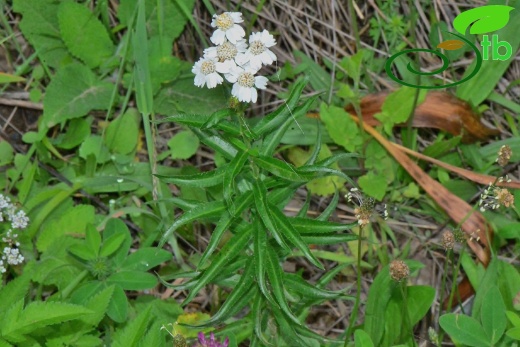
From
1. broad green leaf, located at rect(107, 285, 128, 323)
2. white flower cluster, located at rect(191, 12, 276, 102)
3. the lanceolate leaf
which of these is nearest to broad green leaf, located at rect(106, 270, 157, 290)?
broad green leaf, located at rect(107, 285, 128, 323)

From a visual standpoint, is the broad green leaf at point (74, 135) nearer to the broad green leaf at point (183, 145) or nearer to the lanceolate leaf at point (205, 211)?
the broad green leaf at point (183, 145)

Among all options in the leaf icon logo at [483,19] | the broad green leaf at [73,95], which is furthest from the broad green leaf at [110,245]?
the leaf icon logo at [483,19]

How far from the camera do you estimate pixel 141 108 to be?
337cm

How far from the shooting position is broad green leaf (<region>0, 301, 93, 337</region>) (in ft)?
8.73

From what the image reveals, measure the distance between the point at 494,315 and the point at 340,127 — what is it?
1.13 m

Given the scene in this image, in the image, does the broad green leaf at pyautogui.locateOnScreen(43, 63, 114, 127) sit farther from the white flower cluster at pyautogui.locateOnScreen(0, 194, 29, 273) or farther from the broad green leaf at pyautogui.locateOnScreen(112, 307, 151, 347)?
the broad green leaf at pyautogui.locateOnScreen(112, 307, 151, 347)

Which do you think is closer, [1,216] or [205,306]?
[1,216]

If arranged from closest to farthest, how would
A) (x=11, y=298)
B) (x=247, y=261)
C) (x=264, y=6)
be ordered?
(x=247, y=261) → (x=11, y=298) → (x=264, y=6)

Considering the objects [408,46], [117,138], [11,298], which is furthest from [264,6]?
[11,298]

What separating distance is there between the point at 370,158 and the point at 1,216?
66.1 inches

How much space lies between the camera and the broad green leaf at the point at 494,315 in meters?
2.86

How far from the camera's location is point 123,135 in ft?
11.9

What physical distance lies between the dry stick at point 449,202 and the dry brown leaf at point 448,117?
159 mm

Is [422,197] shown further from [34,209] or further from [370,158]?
[34,209]
